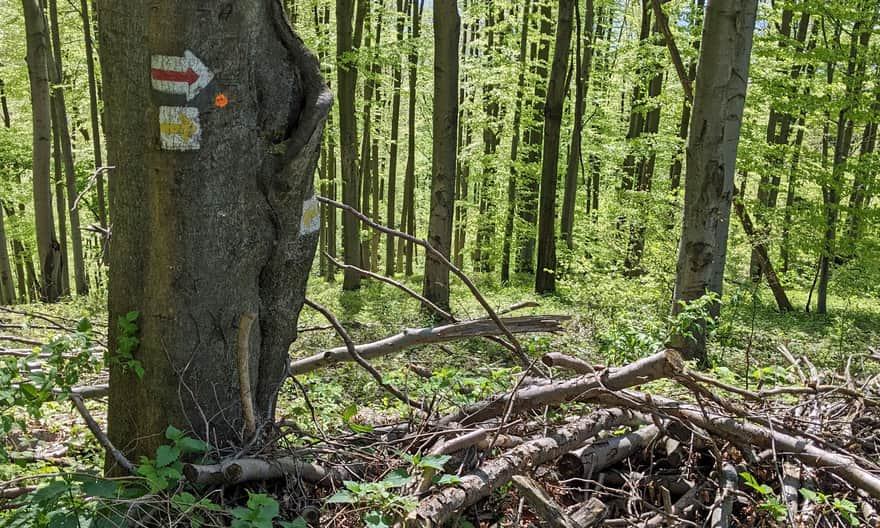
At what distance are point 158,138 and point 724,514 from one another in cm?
268

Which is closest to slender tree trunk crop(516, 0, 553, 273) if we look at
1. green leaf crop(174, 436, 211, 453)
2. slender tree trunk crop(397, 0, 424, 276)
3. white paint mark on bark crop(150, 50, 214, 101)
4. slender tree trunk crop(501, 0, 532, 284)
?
slender tree trunk crop(501, 0, 532, 284)

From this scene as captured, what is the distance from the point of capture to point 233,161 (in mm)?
2357

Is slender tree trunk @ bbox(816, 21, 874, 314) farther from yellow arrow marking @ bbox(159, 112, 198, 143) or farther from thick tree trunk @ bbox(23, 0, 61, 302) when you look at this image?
thick tree trunk @ bbox(23, 0, 61, 302)

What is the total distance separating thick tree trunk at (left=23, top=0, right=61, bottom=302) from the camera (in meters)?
10.7

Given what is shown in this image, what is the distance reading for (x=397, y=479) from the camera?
2.26m

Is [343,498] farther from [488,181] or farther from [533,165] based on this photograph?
[488,181]

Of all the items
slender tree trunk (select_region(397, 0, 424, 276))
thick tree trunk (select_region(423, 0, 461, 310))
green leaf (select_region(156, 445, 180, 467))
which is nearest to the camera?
green leaf (select_region(156, 445, 180, 467))

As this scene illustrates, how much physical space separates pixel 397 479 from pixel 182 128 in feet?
4.93

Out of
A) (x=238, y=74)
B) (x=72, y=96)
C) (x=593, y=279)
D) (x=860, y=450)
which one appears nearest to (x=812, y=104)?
(x=593, y=279)

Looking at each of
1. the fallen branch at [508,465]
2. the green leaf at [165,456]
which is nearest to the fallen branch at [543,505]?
the fallen branch at [508,465]

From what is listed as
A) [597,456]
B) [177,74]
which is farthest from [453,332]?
[177,74]

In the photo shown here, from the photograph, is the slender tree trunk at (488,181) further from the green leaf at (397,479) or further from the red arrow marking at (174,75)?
the green leaf at (397,479)

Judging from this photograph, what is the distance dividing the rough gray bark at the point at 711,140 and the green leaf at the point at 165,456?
5.04 meters

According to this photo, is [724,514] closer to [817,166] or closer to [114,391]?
[114,391]
